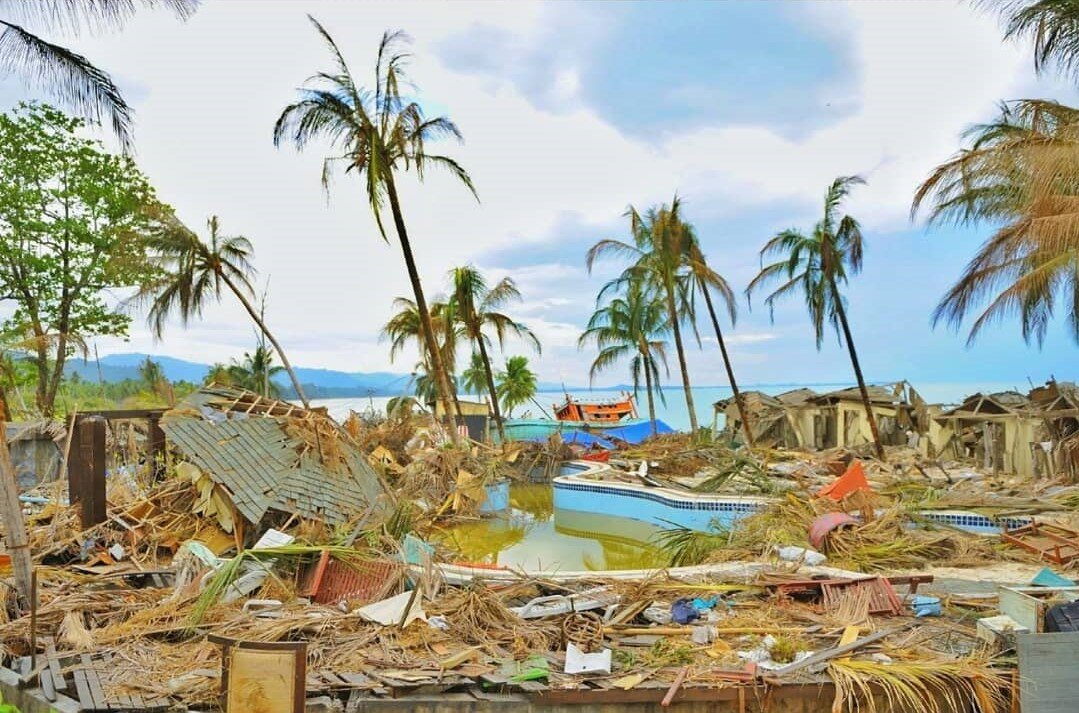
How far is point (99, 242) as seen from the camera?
20891mm

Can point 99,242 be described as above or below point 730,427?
above

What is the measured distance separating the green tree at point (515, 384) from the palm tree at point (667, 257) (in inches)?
597

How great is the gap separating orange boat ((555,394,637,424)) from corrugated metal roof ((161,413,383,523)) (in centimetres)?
2258

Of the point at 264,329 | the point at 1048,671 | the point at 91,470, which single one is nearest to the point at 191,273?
the point at 264,329

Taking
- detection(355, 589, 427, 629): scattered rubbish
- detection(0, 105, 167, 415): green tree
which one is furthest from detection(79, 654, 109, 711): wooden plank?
detection(0, 105, 167, 415): green tree

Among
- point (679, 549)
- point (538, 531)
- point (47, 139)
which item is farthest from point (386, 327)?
point (679, 549)

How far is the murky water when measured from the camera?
13.1 metres

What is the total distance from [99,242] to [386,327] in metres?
10.3

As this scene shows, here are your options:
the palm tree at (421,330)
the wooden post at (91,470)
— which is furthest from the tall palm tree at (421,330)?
the wooden post at (91,470)

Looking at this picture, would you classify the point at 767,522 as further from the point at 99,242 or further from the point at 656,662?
the point at 99,242

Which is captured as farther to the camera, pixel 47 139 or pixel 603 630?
pixel 47 139

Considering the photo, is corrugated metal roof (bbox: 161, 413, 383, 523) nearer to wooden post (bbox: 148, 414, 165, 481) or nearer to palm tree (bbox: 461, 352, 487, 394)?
wooden post (bbox: 148, 414, 165, 481)

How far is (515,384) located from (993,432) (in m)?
28.0

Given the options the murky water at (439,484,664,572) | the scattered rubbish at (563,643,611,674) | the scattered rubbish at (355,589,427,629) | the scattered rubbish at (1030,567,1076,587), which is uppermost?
the scattered rubbish at (1030,567,1076,587)
